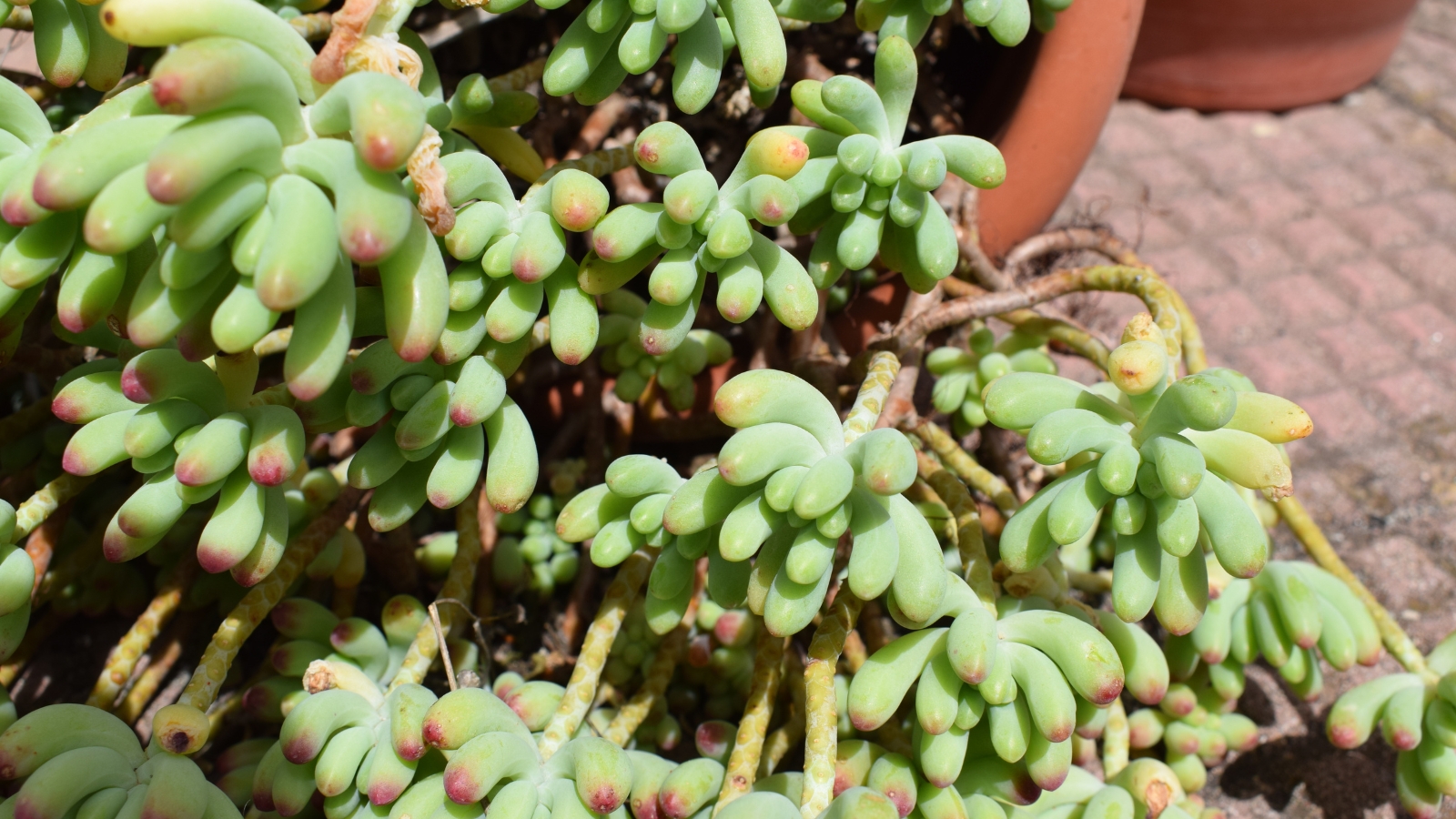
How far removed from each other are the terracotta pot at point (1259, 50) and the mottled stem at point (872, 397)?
1.78 meters

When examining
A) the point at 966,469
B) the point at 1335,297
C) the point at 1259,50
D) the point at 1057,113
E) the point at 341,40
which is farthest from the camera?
the point at 1259,50

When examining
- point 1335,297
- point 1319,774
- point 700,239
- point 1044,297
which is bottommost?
point 1319,774

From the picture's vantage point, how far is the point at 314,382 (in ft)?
2.36

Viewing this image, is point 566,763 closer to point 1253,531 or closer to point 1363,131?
point 1253,531

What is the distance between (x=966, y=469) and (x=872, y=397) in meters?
0.26

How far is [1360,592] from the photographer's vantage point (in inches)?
46.8

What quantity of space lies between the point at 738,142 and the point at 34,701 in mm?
1195

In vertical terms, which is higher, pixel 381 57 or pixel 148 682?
pixel 381 57

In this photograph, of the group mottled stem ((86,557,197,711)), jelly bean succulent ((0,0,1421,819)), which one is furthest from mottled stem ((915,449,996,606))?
mottled stem ((86,557,197,711))

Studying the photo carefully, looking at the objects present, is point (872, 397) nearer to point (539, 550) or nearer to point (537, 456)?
point (537, 456)

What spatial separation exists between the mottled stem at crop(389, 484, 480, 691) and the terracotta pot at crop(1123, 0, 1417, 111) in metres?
2.05

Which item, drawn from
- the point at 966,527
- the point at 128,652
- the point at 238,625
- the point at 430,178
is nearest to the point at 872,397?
the point at 966,527

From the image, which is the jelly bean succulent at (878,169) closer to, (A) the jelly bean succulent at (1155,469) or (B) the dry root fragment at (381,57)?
(A) the jelly bean succulent at (1155,469)

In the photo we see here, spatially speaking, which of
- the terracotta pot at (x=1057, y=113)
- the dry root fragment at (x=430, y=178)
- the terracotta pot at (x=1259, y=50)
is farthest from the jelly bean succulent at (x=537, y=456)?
the terracotta pot at (x=1259, y=50)
